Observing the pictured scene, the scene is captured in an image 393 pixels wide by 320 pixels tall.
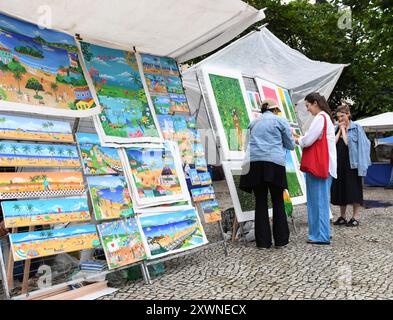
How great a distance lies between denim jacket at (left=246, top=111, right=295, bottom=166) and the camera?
4789mm

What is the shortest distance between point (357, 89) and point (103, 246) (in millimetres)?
Answer: 13854

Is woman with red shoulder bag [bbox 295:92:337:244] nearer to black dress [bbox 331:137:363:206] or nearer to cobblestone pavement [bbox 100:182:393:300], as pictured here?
cobblestone pavement [bbox 100:182:393:300]

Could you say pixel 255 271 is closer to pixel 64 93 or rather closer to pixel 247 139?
pixel 247 139

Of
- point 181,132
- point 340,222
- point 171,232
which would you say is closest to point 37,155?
point 171,232

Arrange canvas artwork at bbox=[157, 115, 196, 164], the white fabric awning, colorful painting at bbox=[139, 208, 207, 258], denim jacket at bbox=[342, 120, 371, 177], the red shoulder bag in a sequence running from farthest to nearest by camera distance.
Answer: denim jacket at bbox=[342, 120, 371, 177] → the red shoulder bag → canvas artwork at bbox=[157, 115, 196, 164] → colorful painting at bbox=[139, 208, 207, 258] → the white fabric awning

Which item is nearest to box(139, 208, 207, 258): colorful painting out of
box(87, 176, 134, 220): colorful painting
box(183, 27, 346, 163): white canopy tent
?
box(87, 176, 134, 220): colorful painting

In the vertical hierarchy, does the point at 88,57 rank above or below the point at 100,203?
above

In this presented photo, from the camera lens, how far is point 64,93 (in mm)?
Answer: 3494

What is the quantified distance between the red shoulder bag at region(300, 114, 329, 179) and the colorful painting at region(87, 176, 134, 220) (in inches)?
92.1

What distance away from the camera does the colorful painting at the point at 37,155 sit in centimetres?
292

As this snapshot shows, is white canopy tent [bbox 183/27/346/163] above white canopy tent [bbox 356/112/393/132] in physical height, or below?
above

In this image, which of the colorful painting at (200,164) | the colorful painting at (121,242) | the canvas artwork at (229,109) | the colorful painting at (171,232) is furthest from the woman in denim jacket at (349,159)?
the colorful painting at (121,242)
